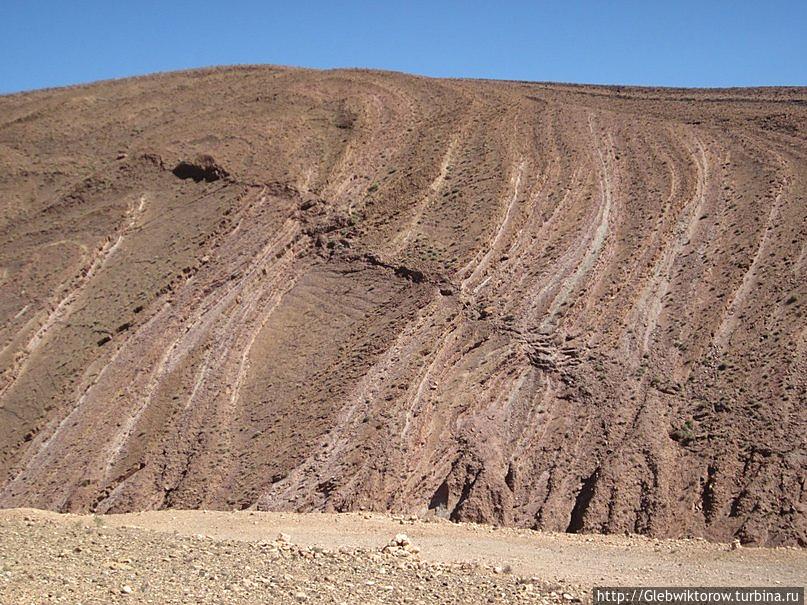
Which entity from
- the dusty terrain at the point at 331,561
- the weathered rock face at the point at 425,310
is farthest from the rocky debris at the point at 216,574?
the weathered rock face at the point at 425,310

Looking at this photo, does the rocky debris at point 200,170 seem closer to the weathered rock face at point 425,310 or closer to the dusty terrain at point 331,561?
the weathered rock face at point 425,310

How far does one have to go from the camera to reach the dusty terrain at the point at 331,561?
11.1 m

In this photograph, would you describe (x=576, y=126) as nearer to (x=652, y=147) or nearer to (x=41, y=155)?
(x=652, y=147)

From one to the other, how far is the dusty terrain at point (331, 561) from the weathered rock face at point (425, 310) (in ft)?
2.92

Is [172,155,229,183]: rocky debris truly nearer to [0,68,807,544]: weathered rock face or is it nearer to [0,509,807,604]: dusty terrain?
[0,68,807,544]: weathered rock face

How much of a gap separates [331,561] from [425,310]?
27.3 ft

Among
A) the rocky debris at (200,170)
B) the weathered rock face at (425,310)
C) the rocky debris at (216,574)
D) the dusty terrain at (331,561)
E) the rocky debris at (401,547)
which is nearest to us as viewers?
the rocky debris at (216,574)

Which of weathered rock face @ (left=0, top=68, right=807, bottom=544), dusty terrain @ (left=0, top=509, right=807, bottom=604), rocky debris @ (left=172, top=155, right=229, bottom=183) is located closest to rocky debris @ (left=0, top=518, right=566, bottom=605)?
dusty terrain @ (left=0, top=509, right=807, bottom=604)

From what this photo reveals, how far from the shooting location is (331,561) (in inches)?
496

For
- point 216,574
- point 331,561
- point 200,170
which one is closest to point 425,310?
point 331,561

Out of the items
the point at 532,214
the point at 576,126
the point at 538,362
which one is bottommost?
the point at 538,362

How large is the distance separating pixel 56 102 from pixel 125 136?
4.38 metres

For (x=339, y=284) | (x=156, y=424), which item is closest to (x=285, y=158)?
(x=339, y=284)

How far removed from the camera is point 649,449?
16656 millimetres
